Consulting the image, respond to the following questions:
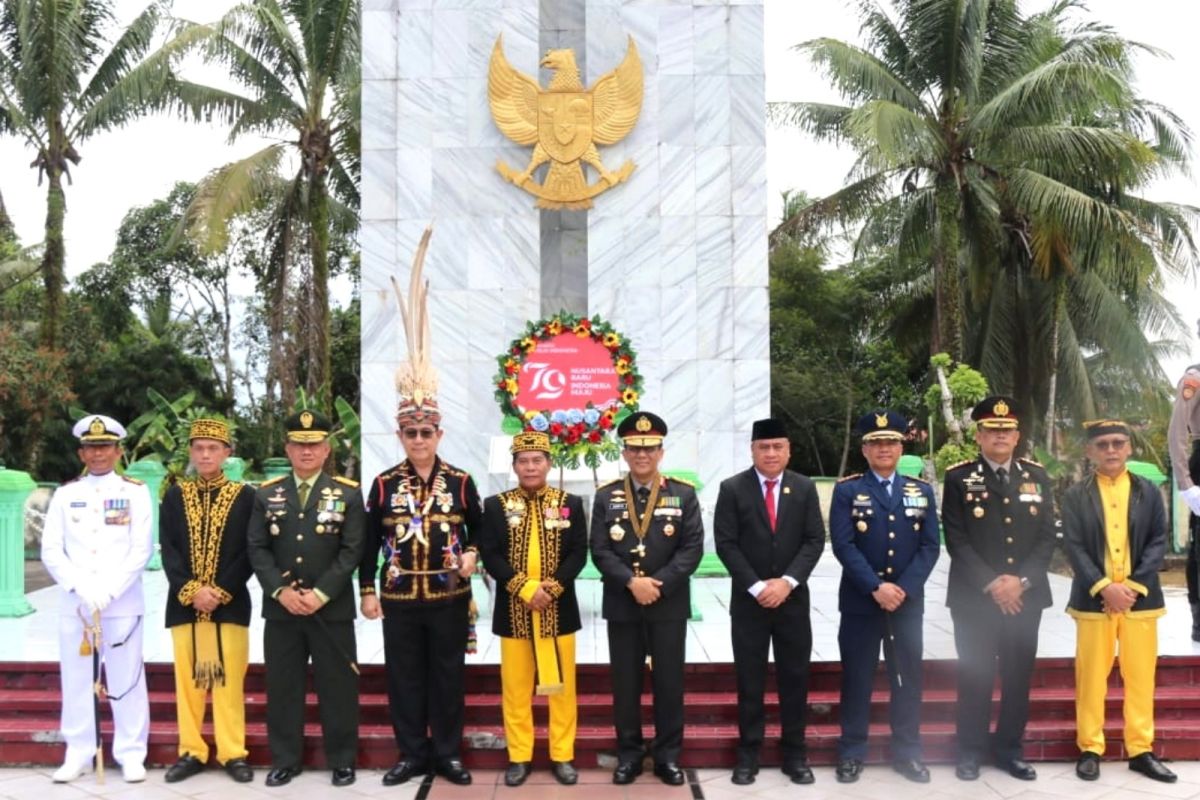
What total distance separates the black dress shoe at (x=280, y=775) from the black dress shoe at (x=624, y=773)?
142 centimetres

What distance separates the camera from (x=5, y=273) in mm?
20797

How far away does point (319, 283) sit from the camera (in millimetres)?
15805

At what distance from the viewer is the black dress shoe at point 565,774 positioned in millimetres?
4758

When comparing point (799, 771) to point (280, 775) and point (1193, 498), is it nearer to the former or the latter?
point (280, 775)

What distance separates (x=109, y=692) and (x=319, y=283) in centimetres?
1144

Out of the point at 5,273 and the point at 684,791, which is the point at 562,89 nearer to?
the point at 684,791

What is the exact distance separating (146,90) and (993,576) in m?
13.5

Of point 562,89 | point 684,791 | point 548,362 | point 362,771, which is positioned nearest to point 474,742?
point 362,771

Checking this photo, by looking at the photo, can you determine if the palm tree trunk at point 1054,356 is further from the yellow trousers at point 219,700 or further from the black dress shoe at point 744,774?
the yellow trousers at point 219,700

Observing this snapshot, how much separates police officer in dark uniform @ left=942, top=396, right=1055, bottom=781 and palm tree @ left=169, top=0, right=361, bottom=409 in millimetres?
10954

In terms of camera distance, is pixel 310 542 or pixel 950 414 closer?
pixel 310 542

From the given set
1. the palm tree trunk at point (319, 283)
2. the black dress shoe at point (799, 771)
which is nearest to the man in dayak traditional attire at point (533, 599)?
the black dress shoe at point (799, 771)

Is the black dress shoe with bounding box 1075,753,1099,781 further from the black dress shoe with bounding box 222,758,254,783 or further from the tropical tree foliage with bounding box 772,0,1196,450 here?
the tropical tree foliage with bounding box 772,0,1196,450

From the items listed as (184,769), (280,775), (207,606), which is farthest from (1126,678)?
(184,769)
